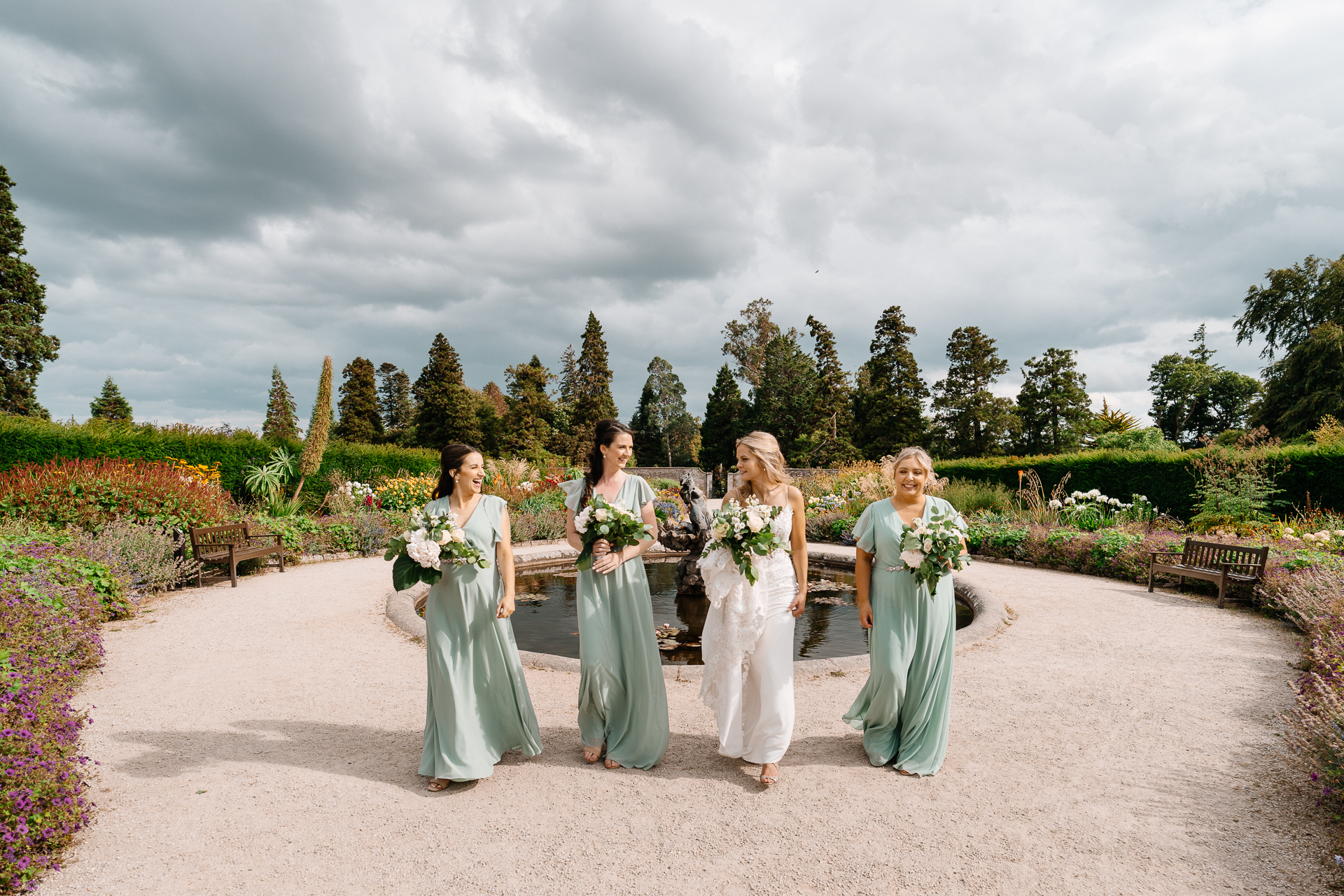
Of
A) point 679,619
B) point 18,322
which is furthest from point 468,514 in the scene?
point 18,322

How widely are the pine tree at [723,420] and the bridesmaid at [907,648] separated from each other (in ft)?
128

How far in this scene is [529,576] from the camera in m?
10.3

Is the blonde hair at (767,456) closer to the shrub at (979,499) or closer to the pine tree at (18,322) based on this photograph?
the shrub at (979,499)

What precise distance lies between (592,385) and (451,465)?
4174cm

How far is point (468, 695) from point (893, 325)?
3644 cm

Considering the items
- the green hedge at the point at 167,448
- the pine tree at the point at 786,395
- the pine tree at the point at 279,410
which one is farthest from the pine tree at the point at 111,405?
the pine tree at the point at 786,395

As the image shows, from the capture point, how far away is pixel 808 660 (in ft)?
17.8

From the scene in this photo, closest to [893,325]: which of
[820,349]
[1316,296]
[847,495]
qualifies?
[820,349]

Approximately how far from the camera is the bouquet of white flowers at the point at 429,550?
3248mm

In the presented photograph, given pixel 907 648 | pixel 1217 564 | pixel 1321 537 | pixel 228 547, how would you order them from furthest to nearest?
pixel 228 547
pixel 1321 537
pixel 1217 564
pixel 907 648

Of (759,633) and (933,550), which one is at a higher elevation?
(933,550)

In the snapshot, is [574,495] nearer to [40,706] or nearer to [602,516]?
[602,516]

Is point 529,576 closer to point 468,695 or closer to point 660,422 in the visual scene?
point 468,695

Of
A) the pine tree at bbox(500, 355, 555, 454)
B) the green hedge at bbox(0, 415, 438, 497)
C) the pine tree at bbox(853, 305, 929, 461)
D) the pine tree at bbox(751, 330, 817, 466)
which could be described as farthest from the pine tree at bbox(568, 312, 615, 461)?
the green hedge at bbox(0, 415, 438, 497)
